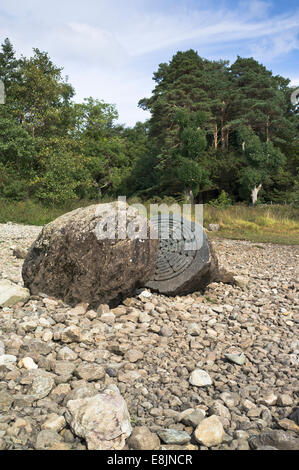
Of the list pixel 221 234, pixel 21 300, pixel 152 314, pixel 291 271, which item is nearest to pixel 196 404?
pixel 152 314

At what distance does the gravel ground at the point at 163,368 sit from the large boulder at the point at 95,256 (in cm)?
19

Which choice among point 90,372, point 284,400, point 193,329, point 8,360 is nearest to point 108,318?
point 193,329

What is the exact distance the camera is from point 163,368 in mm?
2982

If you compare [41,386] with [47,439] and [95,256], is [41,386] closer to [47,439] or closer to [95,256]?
[47,439]

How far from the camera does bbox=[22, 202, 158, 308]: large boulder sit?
152 inches

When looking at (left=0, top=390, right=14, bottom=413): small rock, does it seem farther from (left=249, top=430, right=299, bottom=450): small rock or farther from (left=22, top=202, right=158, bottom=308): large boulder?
(left=22, top=202, right=158, bottom=308): large boulder

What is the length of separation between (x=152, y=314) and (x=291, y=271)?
13.2 feet

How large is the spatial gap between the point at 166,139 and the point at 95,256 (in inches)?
959

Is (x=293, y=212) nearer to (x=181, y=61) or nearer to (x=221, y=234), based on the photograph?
(x=221, y=234)

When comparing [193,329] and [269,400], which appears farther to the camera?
[193,329]

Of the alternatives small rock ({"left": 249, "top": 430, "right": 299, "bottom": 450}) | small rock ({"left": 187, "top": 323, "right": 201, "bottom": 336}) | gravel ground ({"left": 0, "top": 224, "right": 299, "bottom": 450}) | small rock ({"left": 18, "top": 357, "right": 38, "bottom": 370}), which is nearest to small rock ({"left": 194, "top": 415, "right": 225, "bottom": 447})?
gravel ground ({"left": 0, "top": 224, "right": 299, "bottom": 450})

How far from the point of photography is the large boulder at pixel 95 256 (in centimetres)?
386

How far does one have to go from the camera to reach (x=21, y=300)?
4023 mm

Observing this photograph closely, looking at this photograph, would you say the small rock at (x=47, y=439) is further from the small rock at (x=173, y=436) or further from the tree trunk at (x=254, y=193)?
the tree trunk at (x=254, y=193)
